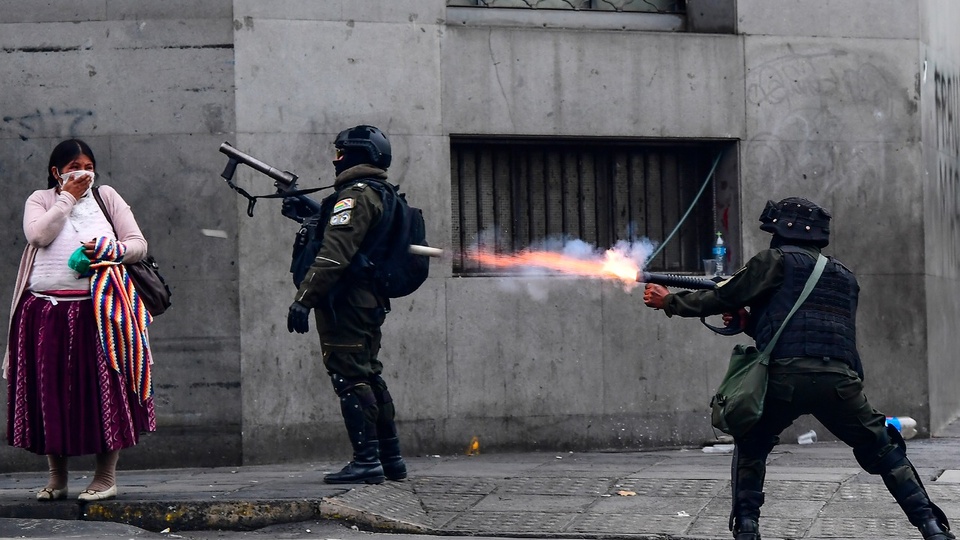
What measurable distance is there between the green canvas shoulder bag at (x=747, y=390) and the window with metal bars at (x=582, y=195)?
3.89m

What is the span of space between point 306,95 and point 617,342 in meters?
2.73

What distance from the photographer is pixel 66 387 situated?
7008 mm

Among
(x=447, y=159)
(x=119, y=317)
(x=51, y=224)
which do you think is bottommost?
(x=119, y=317)

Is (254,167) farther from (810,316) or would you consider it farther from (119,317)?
(810,316)

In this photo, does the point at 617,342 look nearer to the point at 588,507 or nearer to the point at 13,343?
the point at 588,507

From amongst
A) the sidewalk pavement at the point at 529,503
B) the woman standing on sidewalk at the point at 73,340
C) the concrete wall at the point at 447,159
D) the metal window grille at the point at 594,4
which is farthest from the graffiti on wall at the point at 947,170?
the woman standing on sidewalk at the point at 73,340

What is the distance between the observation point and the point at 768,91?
32.6 feet

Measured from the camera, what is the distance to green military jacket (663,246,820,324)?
6000 millimetres

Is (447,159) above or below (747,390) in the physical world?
above

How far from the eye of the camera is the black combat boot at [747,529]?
597cm

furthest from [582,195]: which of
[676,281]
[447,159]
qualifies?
[676,281]

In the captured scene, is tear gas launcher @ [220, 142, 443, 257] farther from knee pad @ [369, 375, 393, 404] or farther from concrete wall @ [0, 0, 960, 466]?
knee pad @ [369, 375, 393, 404]

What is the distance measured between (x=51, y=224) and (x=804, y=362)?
376 cm

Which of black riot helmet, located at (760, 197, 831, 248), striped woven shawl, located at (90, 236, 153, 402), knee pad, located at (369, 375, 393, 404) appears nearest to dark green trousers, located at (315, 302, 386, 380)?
knee pad, located at (369, 375, 393, 404)
